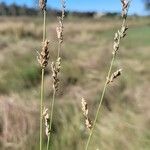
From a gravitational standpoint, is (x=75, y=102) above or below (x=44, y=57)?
below

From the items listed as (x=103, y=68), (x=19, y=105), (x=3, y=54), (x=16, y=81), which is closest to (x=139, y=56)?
(x=103, y=68)

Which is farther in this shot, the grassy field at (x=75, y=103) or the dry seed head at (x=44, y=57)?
the grassy field at (x=75, y=103)

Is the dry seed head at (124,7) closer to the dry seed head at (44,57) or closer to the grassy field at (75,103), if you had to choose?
the dry seed head at (44,57)

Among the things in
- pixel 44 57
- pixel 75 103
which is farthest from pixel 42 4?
pixel 75 103

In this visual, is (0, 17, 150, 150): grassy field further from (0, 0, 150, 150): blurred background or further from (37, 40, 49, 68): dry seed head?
(37, 40, 49, 68): dry seed head

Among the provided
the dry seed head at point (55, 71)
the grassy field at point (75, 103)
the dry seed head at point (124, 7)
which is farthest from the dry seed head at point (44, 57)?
the grassy field at point (75, 103)

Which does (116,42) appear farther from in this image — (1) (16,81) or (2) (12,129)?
(1) (16,81)

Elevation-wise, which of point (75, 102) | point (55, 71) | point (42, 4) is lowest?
point (75, 102)

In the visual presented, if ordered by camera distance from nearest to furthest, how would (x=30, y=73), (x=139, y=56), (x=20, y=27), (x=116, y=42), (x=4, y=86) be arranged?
(x=116, y=42)
(x=4, y=86)
(x=30, y=73)
(x=139, y=56)
(x=20, y=27)

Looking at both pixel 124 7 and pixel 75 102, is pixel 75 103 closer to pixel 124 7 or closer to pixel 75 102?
pixel 75 102

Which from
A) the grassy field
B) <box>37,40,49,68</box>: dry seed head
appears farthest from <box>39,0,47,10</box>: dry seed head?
the grassy field

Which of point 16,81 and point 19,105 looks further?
point 16,81
